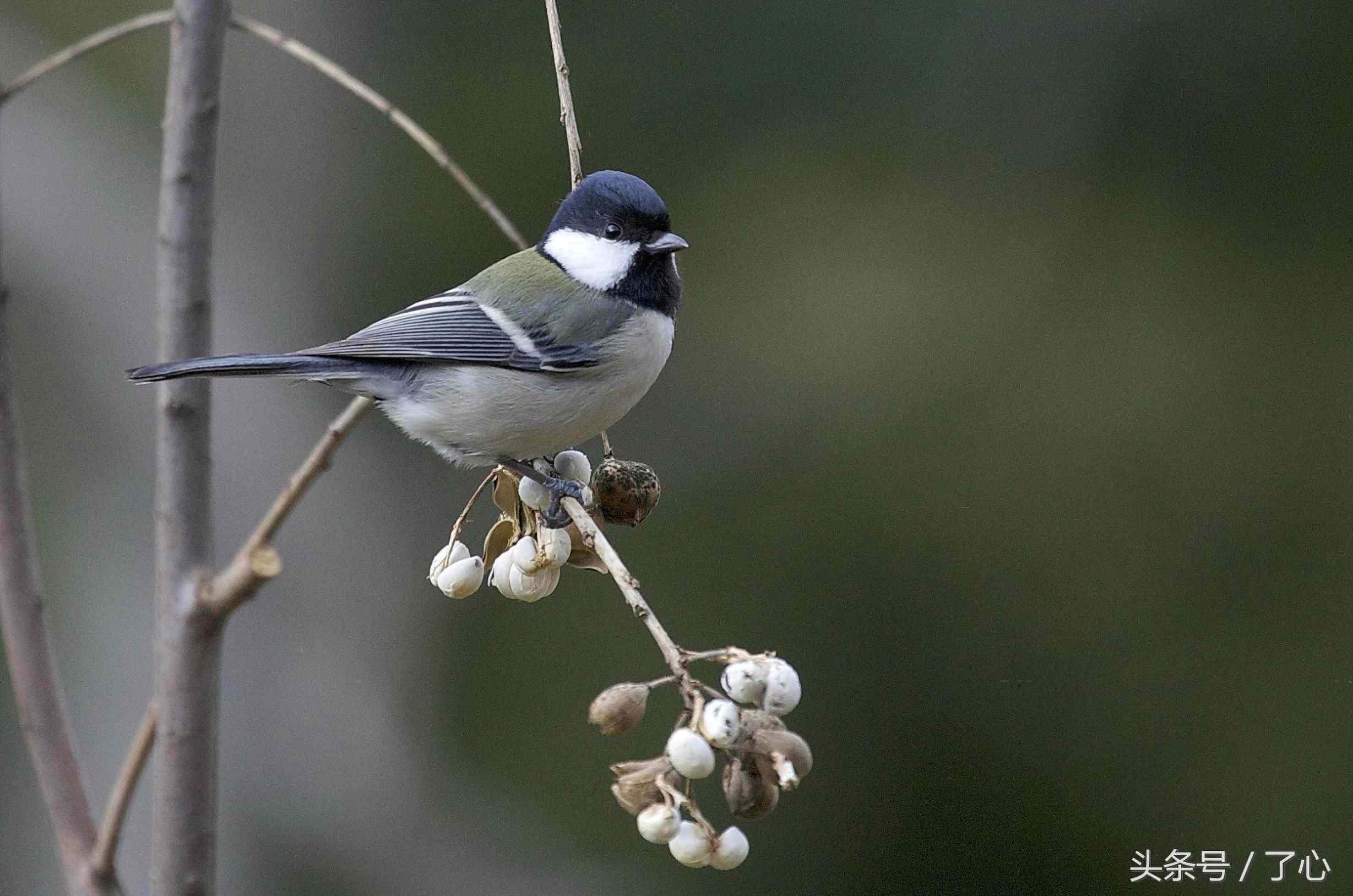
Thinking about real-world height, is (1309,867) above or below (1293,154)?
below

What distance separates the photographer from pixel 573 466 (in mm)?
1584

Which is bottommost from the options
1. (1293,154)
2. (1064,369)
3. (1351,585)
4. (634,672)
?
(634,672)

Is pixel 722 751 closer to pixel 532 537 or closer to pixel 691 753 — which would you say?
pixel 691 753

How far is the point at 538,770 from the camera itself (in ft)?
13.9

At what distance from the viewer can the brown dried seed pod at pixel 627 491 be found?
4.52 ft

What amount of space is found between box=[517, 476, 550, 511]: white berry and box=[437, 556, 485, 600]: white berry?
86 millimetres

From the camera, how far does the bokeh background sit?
378 centimetres

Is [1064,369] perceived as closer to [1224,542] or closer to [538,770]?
[1224,542]

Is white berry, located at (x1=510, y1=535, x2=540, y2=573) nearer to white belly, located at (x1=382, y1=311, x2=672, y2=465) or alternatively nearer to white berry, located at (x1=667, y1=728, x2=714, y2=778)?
white berry, located at (x1=667, y1=728, x2=714, y2=778)

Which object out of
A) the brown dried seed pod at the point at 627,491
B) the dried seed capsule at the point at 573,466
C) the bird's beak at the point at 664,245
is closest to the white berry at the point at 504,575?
the brown dried seed pod at the point at 627,491

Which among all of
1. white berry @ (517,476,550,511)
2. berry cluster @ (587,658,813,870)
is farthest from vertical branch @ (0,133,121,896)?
berry cluster @ (587,658,813,870)

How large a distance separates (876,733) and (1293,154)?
7.12 feet

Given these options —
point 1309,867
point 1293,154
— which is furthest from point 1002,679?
point 1293,154

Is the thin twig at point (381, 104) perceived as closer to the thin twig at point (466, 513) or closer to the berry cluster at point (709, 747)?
the thin twig at point (466, 513)
